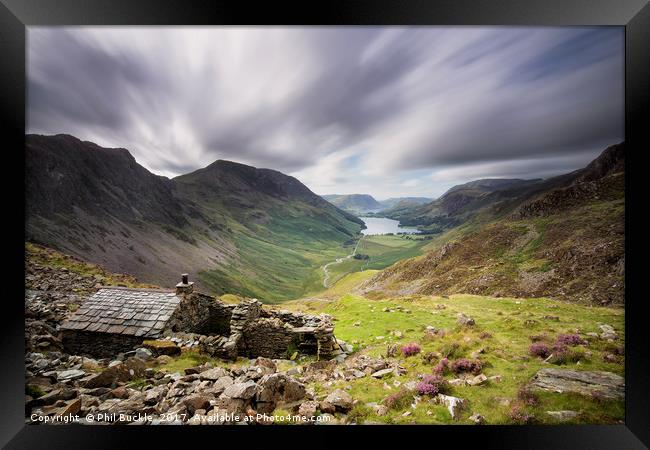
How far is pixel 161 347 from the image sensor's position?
4.83 m

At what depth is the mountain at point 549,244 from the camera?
4867 millimetres

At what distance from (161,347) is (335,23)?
8016 mm

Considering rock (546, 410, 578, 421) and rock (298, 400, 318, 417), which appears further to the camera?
rock (298, 400, 318, 417)

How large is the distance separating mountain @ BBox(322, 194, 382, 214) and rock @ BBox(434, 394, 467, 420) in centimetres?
637

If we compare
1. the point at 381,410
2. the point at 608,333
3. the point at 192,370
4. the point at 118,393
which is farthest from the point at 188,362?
the point at 608,333

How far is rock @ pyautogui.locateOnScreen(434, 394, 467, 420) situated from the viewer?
12.1 feet

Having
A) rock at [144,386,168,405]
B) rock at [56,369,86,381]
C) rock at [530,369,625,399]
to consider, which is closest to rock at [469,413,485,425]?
rock at [530,369,625,399]

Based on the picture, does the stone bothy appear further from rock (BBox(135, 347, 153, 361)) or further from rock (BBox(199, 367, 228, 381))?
rock (BBox(199, 367, 228, 381))

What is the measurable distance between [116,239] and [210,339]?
13491mm

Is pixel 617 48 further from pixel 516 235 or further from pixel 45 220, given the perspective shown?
pixel 45 220

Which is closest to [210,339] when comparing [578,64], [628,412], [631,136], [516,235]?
[628,412]

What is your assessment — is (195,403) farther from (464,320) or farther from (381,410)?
(464,320)

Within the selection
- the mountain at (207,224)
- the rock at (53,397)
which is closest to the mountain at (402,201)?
the mountain at (207,224)

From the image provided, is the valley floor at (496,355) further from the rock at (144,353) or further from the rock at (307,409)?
the rock at (144,353)
